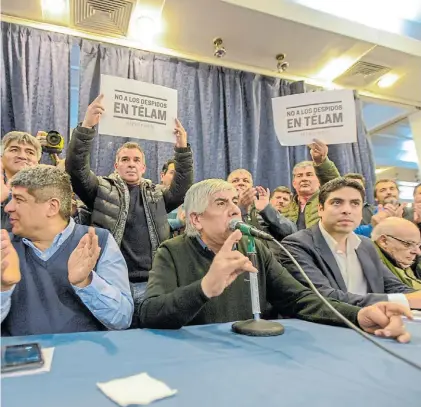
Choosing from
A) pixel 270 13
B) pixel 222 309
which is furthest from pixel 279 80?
pixel 222 309

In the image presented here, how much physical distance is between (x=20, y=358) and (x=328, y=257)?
3.45 feet

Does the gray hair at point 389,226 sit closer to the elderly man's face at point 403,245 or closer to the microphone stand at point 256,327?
the elderly man's face at point 403,245

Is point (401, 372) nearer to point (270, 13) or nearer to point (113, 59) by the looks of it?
point (270, 13)

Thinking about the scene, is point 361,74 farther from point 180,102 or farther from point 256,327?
point 256,327

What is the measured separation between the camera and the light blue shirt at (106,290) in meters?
0.99

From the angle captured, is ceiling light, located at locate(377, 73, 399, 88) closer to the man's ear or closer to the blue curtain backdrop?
the blue curtain backdrop

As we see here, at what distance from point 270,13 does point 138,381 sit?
2545 millimetres

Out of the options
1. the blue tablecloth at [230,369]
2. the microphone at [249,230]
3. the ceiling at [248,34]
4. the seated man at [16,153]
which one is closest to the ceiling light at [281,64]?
the ceiling at [248,34]

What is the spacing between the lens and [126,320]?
107 centimetres

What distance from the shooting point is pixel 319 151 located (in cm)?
213

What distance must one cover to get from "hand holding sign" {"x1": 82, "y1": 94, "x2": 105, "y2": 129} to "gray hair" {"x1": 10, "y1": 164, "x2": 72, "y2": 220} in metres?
0.50

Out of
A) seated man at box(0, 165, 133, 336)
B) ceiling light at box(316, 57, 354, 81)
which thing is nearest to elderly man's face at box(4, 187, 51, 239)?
seated man at box(0, 165, 133, 336)

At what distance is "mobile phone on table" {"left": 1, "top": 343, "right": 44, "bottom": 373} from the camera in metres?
0.65

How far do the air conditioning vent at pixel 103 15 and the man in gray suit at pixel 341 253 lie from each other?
178 centimetres
